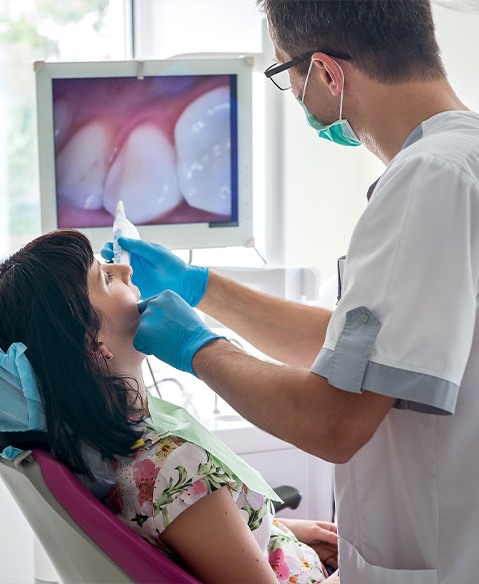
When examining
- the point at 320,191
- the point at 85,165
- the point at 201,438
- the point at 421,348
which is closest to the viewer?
the point at 421,348

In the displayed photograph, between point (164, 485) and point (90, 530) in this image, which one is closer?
point (90, 530)

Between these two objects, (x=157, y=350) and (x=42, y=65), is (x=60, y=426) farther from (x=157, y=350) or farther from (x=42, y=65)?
(x=42, y=65)

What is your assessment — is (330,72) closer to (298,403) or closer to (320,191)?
(298,403)

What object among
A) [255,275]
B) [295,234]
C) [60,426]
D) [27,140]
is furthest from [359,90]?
[27,140]

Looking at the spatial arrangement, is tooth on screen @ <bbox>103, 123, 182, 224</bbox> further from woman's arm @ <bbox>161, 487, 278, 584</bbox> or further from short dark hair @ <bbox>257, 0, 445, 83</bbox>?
woman's arm @ <bbox>161, 487, 278, 584</bbox>

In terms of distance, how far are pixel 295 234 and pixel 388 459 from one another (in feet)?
6.64

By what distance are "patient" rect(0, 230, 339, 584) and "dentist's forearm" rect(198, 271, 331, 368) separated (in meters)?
0.40

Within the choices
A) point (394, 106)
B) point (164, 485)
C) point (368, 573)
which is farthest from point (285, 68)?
point (368, 573)

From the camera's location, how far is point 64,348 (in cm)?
135

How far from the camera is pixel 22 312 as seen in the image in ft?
4.41

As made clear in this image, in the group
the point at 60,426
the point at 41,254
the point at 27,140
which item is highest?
the point at 27,140

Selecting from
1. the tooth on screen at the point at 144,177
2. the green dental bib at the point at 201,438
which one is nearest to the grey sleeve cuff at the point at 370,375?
the green dental bib at the point at 201,438

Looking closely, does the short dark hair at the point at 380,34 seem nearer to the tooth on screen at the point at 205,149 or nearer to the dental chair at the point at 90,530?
the dental chair at the point at 90,530

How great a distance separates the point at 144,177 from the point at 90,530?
1.27 m
